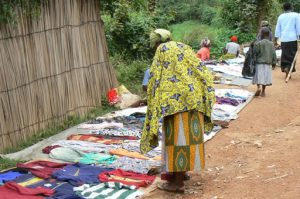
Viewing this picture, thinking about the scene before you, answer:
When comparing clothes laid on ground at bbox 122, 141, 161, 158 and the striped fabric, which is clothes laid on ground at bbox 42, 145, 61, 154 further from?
the striped fabric

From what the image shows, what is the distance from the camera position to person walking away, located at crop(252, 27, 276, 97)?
9453 millimetres

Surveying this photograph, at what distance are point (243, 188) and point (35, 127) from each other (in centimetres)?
323

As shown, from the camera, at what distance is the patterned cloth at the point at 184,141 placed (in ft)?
15.3

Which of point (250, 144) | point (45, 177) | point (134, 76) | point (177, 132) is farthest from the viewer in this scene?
point (134, 76)

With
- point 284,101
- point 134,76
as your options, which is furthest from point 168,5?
point 284,101

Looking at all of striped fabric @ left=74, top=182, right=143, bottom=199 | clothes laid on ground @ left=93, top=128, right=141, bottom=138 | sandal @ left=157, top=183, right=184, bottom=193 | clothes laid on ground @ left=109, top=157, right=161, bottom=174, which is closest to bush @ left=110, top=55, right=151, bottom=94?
clothes laid on ground @ left=93, top=128, right=141, bottom=138

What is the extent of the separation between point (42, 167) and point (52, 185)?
0.60 meters

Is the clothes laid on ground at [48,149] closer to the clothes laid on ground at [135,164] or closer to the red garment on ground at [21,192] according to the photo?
the clothes laid on ground at [135,164]

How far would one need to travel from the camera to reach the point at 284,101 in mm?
9547

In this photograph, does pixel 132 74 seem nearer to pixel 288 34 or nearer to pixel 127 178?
pixel 288 34

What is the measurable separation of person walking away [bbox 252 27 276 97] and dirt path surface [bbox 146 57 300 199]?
0.75m

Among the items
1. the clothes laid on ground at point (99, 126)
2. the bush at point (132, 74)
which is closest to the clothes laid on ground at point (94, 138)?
the clothes laid on ground at point (99, 126)

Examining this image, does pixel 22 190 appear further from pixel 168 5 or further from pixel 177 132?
pixel 168 5

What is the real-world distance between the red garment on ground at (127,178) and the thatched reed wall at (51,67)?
5.47ft
